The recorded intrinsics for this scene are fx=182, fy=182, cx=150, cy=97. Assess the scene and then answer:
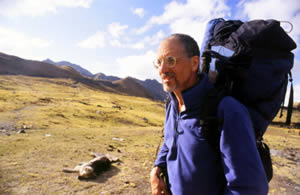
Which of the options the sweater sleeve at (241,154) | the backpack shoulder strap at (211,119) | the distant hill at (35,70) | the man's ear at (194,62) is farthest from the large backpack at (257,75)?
the distant hill at (35,70)

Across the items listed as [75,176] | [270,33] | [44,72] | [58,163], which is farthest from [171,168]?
[44,72]

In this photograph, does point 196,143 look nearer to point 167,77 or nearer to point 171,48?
point 167,77

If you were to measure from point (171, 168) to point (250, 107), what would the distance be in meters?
0.85

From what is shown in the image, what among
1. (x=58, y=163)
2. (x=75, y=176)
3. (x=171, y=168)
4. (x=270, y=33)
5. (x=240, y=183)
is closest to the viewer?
(x=240, y=183)

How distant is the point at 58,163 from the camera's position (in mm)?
5496

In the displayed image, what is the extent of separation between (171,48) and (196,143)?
841 millimetres

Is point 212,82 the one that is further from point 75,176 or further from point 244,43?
point 75,176

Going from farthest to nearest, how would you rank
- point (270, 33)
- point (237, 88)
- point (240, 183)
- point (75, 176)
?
point (75, 176) → point (237, 88) → point (270, 33) → point (240, 183)

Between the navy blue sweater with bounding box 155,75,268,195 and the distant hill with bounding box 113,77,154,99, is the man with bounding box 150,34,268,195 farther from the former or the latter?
the distant hill with bounding box 113,77,154,99

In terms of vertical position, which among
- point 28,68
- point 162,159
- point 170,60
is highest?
point 28,68

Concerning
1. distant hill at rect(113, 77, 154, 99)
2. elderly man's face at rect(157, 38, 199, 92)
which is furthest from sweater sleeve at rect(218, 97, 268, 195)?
distant hill at rect(113, 77, 154, 99)

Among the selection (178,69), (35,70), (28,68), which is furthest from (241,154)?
(28,68)

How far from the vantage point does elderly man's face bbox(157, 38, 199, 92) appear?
1594mm

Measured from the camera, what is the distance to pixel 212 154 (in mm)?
1346
